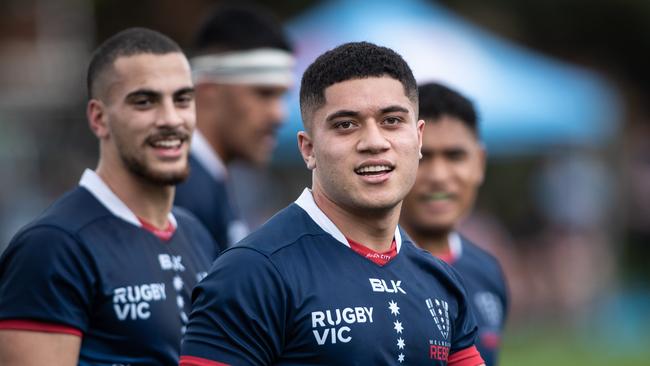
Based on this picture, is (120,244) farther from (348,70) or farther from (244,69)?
(244,69)

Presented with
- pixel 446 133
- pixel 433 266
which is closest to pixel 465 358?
pixel 433 266

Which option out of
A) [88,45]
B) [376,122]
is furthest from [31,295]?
[88,45]

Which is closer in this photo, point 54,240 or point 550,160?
point 54,240

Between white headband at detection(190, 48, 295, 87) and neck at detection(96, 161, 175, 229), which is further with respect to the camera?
white headband at detection(190, 48, 295, 87)

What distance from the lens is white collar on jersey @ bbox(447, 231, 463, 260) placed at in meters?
6.41

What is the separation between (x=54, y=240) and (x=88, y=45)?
16.7 meters

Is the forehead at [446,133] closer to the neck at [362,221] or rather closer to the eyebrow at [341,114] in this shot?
the neck at [362,221]

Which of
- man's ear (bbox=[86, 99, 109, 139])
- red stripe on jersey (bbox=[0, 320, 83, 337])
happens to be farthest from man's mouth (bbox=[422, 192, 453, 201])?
red stripe on jersey (bbox=[0, 320, 83, 337])

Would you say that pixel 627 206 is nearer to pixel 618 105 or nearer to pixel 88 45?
pixel 618 105

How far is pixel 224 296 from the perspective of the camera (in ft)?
12.8

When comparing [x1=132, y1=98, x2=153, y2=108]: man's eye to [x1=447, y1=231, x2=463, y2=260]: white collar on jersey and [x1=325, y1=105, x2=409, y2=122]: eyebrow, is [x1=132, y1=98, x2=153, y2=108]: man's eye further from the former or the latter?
[x1=447, y1=231, x2=463, y2=260]: white collar on jersey

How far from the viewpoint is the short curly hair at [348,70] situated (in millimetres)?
4211

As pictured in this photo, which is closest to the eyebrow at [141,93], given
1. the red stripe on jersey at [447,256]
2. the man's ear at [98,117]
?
the man's ear at [98,117]

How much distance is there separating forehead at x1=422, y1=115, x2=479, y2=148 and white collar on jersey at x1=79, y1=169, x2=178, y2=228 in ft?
5.69
